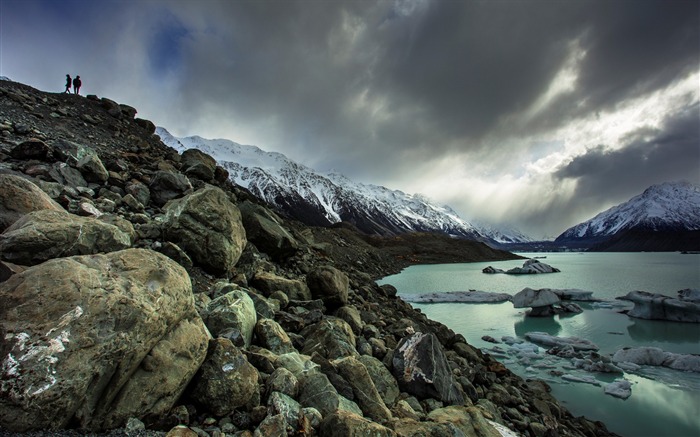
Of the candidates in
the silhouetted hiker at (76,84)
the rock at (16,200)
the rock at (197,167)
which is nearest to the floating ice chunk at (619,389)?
the rock at (16,200)

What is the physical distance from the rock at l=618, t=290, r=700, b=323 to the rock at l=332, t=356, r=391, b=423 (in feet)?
99.8

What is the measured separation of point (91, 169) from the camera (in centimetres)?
938

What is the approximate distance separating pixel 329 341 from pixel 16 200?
6.56m

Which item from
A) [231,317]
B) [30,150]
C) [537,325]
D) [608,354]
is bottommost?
[608,354]

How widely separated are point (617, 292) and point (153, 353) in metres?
50.6

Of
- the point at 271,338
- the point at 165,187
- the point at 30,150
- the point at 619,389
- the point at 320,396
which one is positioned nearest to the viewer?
the point at 320,396

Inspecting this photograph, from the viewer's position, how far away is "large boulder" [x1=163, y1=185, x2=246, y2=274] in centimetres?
849

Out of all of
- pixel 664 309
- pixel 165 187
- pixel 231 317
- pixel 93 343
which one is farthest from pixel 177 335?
pixel 664 309

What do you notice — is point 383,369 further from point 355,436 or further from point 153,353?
point 153,353

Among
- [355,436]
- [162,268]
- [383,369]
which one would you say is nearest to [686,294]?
[383,369]

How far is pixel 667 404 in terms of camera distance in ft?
39.1

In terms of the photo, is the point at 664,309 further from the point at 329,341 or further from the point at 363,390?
the point at 363,390

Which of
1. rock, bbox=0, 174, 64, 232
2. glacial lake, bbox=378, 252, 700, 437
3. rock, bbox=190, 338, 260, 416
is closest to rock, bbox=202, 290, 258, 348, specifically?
rock, bbox=190, 338, 260, 416

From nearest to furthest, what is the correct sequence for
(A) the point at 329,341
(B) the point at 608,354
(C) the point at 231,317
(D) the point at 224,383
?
(D) the point at 224,383 → (C) the point at 231,317 → (A) the point at 329,341 → (B) the point at 608,354
